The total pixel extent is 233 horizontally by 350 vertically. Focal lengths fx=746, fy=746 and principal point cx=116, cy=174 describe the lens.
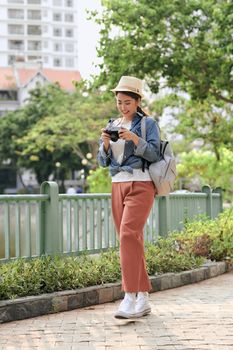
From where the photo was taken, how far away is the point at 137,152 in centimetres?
570

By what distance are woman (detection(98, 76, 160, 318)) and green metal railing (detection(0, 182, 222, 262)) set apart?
1479 millimetres

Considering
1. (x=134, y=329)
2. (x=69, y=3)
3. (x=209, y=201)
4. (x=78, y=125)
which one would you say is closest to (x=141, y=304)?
(x=134, y=329)

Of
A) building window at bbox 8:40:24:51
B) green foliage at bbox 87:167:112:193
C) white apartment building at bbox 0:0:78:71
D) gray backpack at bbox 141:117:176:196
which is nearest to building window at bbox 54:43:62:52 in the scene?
white apartment building at bbox 0:0:78:71

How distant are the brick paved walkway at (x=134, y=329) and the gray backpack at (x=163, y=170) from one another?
1053mm

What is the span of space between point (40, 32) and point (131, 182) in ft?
338

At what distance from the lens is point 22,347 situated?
496 cm

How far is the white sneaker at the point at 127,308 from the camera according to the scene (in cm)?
579

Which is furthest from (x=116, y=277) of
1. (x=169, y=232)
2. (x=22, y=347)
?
(x=169, y=232)

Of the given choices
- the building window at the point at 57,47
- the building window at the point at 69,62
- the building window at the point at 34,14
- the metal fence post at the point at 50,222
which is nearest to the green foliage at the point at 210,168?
the metal fence post at the point at 50,222

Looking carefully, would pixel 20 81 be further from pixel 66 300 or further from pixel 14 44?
pixel 66 300

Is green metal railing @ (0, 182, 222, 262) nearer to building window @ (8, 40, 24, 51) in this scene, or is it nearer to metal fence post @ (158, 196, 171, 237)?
metal fence post @ (158, 196, 171, 237)

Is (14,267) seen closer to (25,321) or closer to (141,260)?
(25,321)

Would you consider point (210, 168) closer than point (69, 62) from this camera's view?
Yes

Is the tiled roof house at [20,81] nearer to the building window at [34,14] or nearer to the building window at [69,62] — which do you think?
the building window at [69,62]
